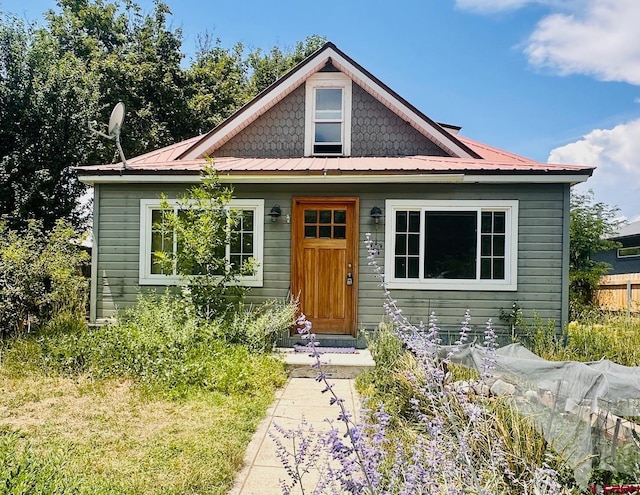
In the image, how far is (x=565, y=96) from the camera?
1466 cm

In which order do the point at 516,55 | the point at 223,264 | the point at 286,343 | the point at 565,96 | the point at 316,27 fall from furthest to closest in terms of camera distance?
the point at 316,27 → the point at 565,96 → the point at 516,55 → the point at 286,343 → the point at 223,264

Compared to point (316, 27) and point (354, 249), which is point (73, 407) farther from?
point (316, 27)

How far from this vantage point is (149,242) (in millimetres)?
7957

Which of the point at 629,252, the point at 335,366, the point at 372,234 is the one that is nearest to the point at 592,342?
the point at 372,234

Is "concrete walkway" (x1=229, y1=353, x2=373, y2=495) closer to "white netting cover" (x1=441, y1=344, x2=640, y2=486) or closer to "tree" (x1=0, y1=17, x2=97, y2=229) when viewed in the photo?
"white netting cover" (x1=441, y1=344, x2=640, y2=486)

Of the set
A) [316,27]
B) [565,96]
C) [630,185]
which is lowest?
[630,185]

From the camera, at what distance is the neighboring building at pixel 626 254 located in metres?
20.3

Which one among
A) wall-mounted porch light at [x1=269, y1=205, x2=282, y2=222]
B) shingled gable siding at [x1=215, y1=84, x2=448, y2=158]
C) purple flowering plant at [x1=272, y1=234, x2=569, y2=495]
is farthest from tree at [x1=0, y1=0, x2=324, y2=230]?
purple flowering plant at [x1=272, y1=234, x2=569, y2=495]

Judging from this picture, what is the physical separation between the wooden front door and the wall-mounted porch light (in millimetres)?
300

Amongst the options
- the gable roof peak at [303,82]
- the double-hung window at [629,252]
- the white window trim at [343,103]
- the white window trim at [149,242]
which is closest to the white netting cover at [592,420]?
the white window trim at [149,242]

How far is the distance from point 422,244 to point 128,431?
542cm

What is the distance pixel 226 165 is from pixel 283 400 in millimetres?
4753

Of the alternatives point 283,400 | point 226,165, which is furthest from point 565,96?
point 283,400

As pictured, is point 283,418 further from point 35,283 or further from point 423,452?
point 35,283
